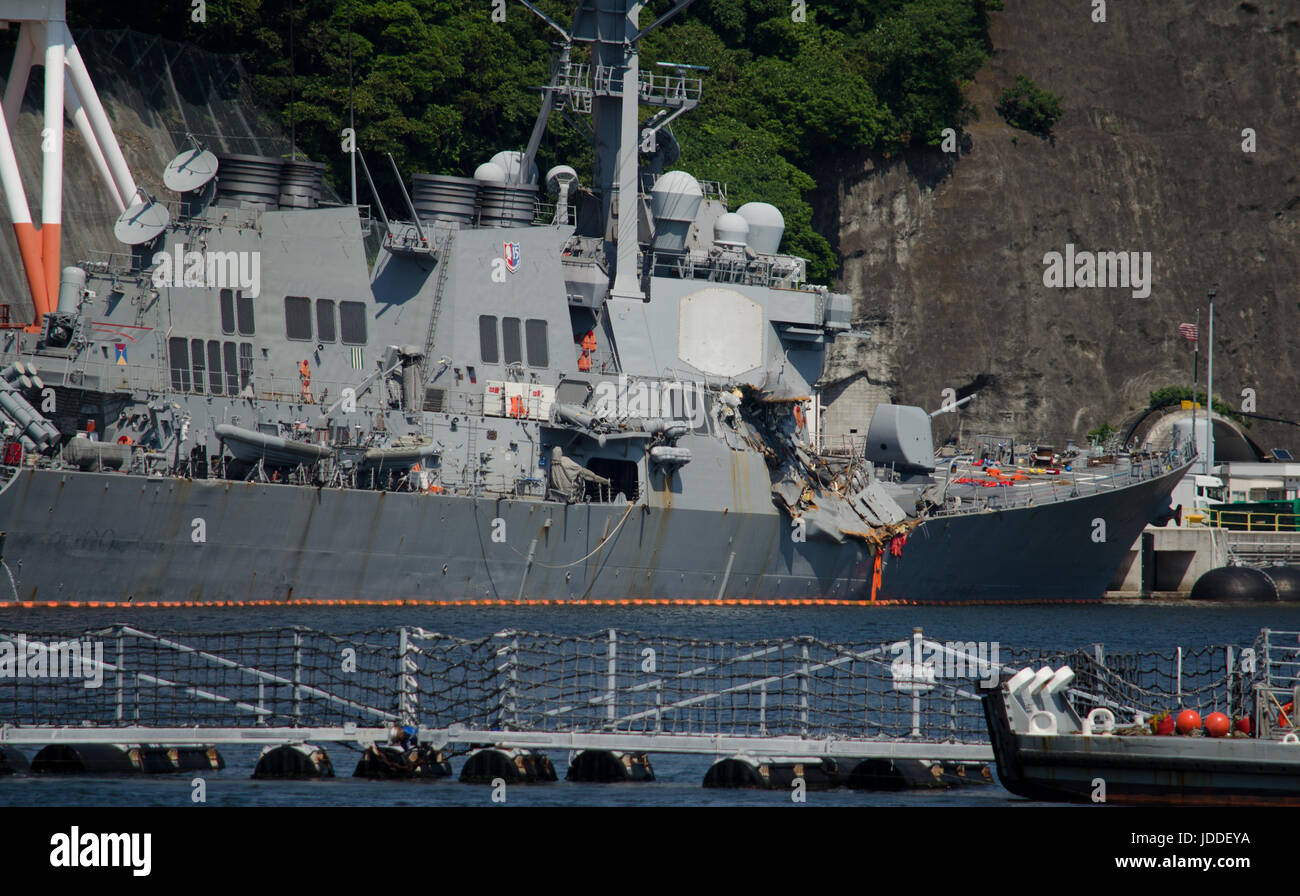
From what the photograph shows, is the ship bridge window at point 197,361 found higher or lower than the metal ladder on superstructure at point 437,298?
lower

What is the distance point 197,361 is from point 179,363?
39 centimetres

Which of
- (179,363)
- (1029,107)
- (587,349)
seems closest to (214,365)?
(179,363)

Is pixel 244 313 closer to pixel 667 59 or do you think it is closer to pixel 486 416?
pixel 486 416

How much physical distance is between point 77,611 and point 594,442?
12.3 metres

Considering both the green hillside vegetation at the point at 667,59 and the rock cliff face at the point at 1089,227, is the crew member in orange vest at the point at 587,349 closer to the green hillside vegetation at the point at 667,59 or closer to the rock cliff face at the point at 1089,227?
the green hillside vegetation at the point at 667,59

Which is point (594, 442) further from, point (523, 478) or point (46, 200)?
point (46, 200)

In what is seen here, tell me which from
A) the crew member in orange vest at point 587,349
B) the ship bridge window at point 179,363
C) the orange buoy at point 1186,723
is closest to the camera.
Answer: the orange buoy at point 1186,723

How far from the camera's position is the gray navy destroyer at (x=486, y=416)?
3778cm

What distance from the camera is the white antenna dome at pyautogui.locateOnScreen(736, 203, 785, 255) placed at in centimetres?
4756

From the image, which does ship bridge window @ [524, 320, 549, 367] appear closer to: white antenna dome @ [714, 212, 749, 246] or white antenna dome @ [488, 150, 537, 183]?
white antenna dome @ [488, 150, 537, 183]

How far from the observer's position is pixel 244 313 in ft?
132

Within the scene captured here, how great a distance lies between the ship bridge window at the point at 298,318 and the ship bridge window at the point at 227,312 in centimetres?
118

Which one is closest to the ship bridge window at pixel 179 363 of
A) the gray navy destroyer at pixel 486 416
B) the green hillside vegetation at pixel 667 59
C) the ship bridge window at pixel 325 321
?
the gray navy destroyer at pixel 486 416

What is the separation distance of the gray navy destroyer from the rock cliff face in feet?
76.3
